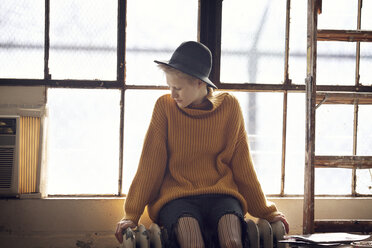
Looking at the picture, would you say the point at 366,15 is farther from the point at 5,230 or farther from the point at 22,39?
the point at 5,230

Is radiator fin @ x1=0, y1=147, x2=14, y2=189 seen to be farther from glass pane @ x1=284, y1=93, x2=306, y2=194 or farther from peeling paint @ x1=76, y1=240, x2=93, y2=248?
glass pane @ x1=284, y1=93, x2=306, y2=194

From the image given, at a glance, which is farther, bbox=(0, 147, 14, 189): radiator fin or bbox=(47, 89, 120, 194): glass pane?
bbox=(47, 89, 120, 194): glass pane

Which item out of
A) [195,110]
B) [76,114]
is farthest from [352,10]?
[76,114]

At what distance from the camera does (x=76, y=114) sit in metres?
1.95

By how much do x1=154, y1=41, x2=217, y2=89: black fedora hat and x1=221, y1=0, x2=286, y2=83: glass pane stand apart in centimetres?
44

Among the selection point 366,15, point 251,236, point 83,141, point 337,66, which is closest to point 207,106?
point 251,236

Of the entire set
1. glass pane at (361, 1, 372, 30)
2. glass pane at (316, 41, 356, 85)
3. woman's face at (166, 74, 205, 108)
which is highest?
glass pane at (361, 1, 372, 30)

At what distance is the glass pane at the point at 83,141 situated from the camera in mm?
1943

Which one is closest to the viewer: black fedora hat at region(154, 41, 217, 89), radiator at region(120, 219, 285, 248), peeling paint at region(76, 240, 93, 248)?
radiator at region(120, 219, 285, 248)

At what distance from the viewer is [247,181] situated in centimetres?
166

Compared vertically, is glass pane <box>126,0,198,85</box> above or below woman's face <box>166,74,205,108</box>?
above

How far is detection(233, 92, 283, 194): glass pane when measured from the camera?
80.2 inches

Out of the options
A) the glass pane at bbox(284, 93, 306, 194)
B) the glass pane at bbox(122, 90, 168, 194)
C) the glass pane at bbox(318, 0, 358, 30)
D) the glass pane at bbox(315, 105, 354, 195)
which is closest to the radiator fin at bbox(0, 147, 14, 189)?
the glass pane at bbox(122, 90, 168, 194)

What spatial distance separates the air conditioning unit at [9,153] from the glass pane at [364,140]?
6.22 ft
